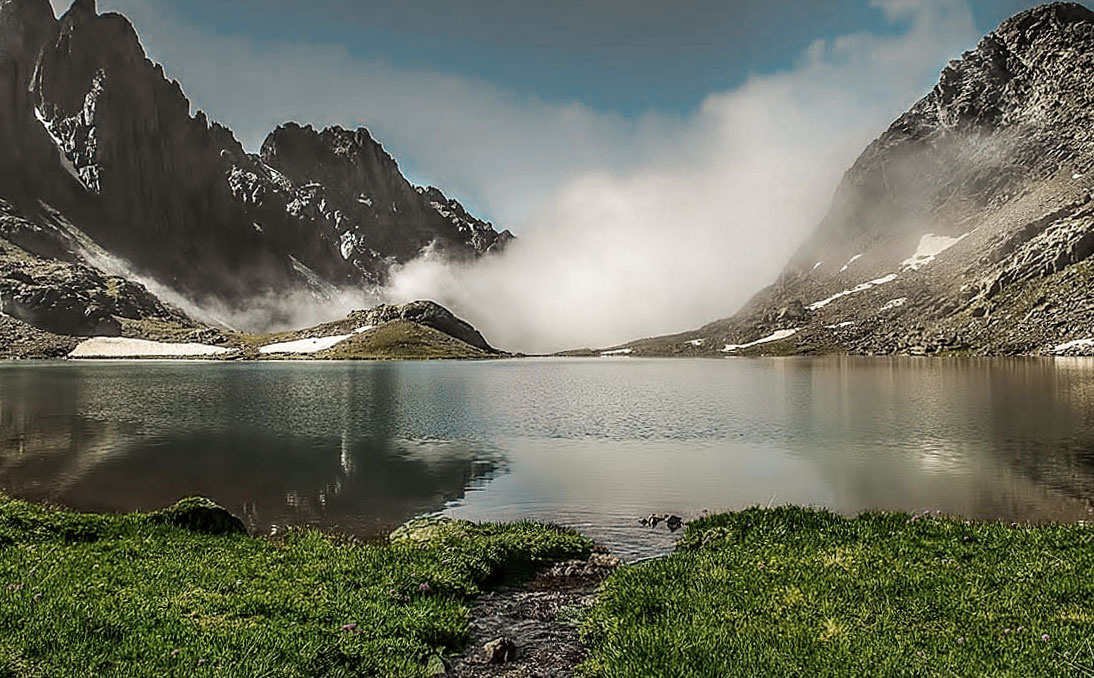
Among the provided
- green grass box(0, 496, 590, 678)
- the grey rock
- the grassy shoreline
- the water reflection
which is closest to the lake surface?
the water reflection

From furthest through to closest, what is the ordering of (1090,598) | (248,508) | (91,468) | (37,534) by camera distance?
(91,468), (248,508), (37,534), (1090,598)

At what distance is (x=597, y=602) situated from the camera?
17.8 m

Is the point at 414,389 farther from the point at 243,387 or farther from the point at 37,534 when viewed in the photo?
the point at 37,534

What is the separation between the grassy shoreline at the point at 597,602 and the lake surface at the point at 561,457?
8412 millimetres

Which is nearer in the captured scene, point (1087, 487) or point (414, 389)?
point (1087, 487)

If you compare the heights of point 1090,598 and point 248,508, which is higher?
point 1090,598

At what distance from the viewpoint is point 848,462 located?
48.0 metres

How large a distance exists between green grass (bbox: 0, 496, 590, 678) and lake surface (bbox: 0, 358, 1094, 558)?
8.81 metres

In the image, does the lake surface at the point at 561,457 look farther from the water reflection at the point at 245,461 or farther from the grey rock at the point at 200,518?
the grey rock at the point at 200,518

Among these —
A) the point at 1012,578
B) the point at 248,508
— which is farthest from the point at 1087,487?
the point at 248,508

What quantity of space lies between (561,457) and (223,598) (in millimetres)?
37289

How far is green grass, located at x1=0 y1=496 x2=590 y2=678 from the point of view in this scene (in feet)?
39.3

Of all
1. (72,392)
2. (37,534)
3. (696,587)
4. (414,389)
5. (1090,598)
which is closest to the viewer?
(1090,598)

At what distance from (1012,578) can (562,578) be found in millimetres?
12385
